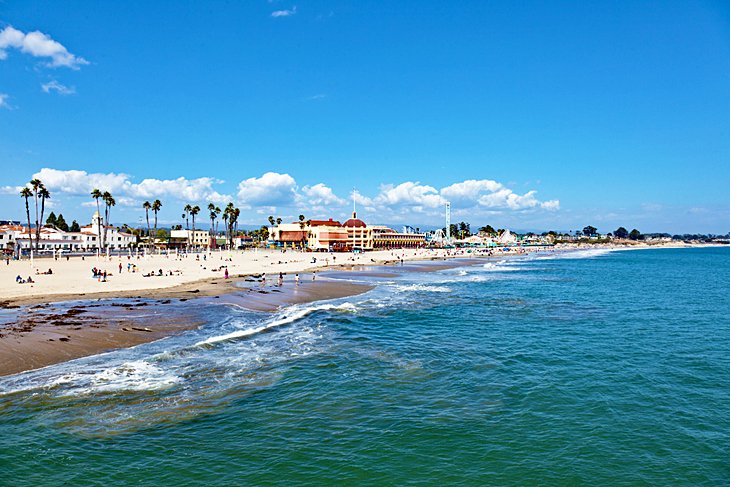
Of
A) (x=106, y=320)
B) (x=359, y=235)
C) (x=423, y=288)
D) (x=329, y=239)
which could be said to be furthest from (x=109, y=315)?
(x=359, y=235)

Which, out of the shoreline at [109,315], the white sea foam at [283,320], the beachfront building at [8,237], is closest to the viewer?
the shoreline at [109,315]

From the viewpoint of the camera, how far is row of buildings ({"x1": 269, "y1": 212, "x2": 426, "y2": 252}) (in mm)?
141375

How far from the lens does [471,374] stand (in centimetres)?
1745

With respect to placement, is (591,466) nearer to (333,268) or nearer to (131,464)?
(131,464)

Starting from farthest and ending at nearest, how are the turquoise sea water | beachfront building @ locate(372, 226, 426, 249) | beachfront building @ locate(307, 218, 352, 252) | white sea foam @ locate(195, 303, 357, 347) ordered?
beachfront building @ locate(372, 226, 426, 249) < beachfront building @ locate(307, 218, 352, 252) < white sea foam @ locate(195, 303, 357, 347) < the turquoise sea water

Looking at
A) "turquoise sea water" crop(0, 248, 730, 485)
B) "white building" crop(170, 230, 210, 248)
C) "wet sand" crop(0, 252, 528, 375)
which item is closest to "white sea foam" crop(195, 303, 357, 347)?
"turquoise sea water" crop(0, 248, 730, 485)

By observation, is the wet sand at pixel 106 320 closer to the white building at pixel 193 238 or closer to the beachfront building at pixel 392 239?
the white building at pixel 193 238

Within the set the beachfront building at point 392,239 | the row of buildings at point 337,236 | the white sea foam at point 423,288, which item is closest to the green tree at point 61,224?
the row of buildings at point 337,236

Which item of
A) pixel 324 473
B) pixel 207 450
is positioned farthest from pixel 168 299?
pixel 324 473

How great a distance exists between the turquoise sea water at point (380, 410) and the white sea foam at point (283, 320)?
0.26m

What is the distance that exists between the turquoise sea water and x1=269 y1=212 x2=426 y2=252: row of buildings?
115976mm

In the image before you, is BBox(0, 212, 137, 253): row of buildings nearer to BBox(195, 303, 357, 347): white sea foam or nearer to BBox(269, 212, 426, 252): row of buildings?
BBox(269, 212, 426, 252): row of buildings

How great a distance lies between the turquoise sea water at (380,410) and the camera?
10461 mm

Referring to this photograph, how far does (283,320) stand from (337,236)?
114 meters
